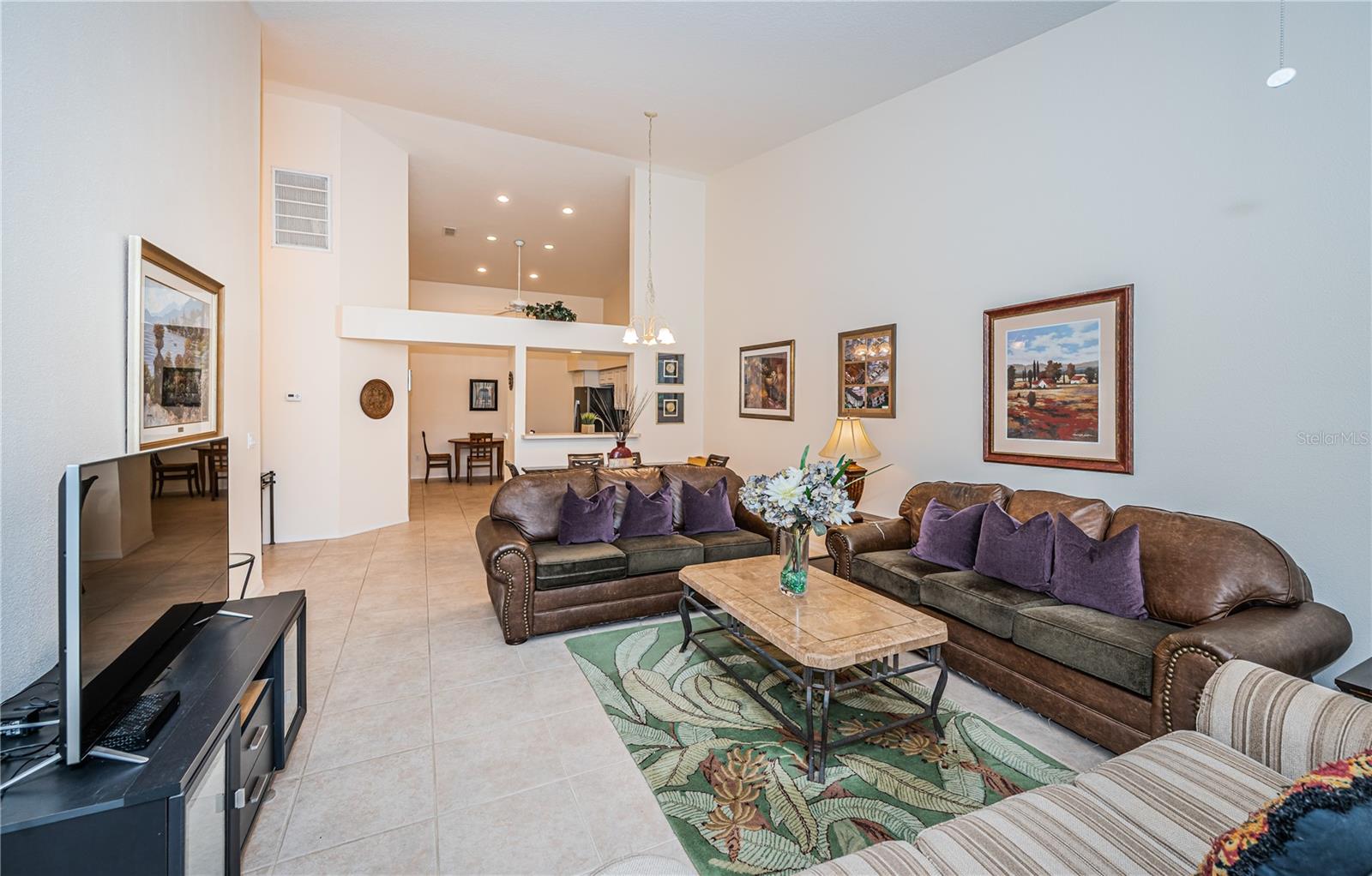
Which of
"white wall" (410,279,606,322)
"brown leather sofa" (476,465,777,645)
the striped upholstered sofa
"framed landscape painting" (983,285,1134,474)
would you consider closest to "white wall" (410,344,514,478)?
"white wall" (410,279,606,322)

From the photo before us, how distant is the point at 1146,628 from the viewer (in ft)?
7.91

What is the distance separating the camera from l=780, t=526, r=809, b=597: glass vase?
2705 mm

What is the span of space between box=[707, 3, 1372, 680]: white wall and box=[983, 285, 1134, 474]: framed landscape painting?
81 mm

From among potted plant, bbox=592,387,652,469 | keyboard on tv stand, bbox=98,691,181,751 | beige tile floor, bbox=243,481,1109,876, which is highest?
potted plant, bbox=592,387,652,469

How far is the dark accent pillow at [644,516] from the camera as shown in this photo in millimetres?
4027

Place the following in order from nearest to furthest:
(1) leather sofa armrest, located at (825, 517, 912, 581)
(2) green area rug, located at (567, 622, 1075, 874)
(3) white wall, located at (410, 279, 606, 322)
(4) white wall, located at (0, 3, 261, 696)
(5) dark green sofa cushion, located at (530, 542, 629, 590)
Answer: (4) white wall, located at (0, 3, 261, 696) → (2) green area rug, located at (567, 622, 1075, 874) → (5) dark green sofa cushion, located at (530, 542, 629, 590) → (1) leather sofa armrest, located at (825, 517, 912, 581) → (3) white wall, located at (410, 279, 606, 322)

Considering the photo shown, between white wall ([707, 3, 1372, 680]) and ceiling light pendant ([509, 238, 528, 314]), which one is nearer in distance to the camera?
white wall ([707, 3, 1372, 680])

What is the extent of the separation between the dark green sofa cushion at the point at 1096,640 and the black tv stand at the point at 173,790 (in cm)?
302

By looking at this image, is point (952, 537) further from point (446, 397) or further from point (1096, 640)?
point (446, 397)

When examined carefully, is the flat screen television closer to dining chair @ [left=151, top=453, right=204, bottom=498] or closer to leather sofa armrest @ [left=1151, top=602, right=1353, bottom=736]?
dining chair @ [left=151, top=453, right=204, bottom=498]

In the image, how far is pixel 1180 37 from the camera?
2963 millimetres

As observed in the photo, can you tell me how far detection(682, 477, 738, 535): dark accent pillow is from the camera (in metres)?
4.29

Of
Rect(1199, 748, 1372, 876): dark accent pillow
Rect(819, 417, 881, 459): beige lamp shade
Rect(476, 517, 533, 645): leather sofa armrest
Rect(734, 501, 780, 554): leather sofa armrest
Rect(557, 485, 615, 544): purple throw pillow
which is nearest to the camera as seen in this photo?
Rect(1199, 748, 1372, 876): dark accent pillow

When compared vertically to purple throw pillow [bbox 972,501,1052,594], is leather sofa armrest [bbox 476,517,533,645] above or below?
below
